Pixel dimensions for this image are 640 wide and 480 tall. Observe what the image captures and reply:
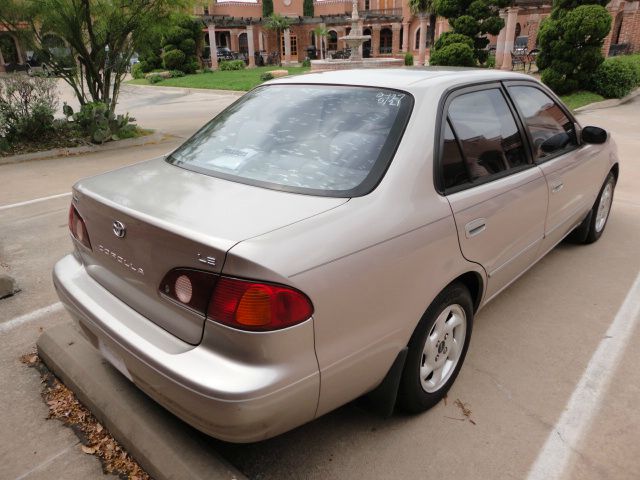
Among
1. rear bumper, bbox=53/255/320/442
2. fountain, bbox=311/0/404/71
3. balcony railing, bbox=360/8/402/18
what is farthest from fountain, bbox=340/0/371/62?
balcony railing, bbox=360/8/402/18

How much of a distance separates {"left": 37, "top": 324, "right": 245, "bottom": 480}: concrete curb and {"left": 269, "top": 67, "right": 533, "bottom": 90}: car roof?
6.47 feet

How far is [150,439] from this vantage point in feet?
7.24

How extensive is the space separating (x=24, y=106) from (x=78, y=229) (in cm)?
846

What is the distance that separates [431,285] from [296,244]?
0.77 m

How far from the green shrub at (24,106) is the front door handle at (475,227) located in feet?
30.9

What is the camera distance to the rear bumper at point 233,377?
1.69 meters

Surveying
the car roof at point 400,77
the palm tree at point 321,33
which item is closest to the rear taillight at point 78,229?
the car roof at point 400,77

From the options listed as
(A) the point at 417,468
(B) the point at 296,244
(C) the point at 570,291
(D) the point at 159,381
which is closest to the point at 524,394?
(A) the point at 417,468

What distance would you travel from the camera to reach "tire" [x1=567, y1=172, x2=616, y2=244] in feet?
14.7

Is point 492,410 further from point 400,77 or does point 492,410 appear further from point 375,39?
point 375,39

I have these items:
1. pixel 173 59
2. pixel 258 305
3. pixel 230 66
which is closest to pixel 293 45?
pixel 230 66

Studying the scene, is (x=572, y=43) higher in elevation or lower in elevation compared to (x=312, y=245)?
higher

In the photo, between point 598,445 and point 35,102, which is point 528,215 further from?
point 35,102

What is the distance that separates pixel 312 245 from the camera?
1.80 m
